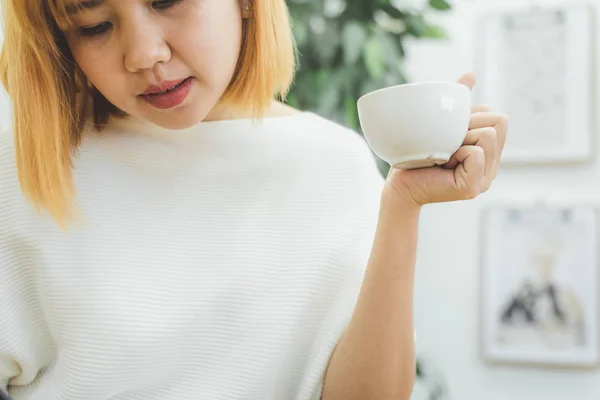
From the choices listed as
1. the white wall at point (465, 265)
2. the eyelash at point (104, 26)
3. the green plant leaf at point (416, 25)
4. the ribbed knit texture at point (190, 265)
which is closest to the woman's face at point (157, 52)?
the eyelash at point (104, 26)

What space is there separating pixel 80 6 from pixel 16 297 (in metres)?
0.37

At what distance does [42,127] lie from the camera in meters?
0.80

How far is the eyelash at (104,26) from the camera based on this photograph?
0.72 m

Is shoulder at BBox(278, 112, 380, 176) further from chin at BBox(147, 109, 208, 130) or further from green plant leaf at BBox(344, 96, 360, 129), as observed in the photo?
green plant leaf at BBox(344, 96, 360, 129)

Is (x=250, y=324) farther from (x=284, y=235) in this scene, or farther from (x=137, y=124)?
(x=137, y=124)

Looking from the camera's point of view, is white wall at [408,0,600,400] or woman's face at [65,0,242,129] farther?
white wall at [408,0,600,400]

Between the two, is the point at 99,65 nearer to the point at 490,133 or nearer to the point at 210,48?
the point at 210,48

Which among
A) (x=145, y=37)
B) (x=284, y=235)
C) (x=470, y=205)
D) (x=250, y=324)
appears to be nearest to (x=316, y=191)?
(x=284, y=235)

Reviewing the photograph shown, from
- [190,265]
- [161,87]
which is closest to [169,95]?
[161,87]

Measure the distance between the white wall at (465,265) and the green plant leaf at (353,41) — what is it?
633mm

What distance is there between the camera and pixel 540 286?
2023mm

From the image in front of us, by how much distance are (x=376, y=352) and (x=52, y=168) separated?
0.47 metres

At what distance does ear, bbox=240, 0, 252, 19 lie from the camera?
33.2 inches

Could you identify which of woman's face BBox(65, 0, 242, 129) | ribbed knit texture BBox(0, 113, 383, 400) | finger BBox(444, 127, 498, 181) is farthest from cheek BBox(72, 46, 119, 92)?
finger BBox(444, 127, 498, 181)
